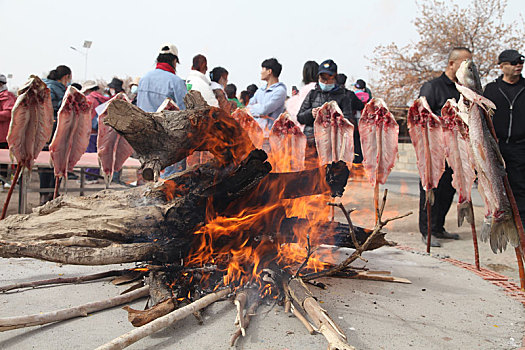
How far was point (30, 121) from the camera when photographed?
3355mm

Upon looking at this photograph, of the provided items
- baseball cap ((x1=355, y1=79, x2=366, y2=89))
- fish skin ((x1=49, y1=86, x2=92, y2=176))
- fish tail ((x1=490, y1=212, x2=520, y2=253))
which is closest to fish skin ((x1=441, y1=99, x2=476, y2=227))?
fish tail ((x1=490, y1=212, x2=520, y2=253))

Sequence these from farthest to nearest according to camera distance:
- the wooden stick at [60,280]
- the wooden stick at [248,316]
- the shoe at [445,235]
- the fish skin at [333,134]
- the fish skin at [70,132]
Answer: the shoe at [445,235] → the fish skin at [333,134] → the fish skin at [70,132] → the wooden stick at [60,280] → the wooden stick at [248,316]

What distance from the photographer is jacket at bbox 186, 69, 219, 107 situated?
495cm

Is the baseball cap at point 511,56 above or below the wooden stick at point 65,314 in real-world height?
above

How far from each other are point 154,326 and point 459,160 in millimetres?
2993

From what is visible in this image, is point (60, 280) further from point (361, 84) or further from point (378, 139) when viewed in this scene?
point (361, 84)

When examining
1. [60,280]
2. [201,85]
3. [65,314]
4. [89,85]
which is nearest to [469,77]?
[65,314]

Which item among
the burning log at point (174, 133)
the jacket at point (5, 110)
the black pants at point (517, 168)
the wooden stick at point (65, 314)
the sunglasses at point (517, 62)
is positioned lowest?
the wooden stick at point (65, 314)

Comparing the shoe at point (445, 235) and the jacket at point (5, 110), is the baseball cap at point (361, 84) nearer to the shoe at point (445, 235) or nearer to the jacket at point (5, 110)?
the shoe at point (445, 235)

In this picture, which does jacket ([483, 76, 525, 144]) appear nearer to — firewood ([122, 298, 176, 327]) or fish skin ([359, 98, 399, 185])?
fish skin ([359, 98, 399, 185])

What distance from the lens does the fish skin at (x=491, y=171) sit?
97.0 inches

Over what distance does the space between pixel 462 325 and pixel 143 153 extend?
6.31 feet

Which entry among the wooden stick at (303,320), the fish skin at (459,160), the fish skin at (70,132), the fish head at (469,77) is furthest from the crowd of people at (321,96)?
the wooden stick at (303,320)

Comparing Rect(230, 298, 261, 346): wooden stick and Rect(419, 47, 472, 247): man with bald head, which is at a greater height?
Rect(419, 47, 472, 247): man with bald head
